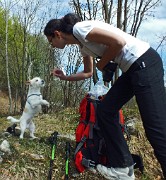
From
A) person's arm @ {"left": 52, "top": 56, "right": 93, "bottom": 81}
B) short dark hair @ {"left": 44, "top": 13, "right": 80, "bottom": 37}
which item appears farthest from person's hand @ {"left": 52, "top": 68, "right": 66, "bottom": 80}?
short dark hair @ {"left": 44, "top": 13, "right": 80, "bottom": 37}

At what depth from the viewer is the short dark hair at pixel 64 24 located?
3.09m

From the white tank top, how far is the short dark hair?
19cm

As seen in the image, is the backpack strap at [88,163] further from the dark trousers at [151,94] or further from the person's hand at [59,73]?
the dark trousers at [151,94]

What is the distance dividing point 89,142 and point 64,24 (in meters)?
1.54

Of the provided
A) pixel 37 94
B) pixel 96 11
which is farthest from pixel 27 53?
pixel 37 94

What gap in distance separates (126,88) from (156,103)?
0.44 m

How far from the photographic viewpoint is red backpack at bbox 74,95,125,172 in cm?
396

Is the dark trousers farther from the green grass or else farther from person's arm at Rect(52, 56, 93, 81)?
the green grass

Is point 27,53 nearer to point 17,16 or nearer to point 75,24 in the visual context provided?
point 17,16

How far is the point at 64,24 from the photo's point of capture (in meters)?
3.12

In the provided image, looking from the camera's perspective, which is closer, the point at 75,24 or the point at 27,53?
the point at 75,24

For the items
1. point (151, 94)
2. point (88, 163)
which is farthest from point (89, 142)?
point (151, 94)

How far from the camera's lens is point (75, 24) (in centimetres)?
297

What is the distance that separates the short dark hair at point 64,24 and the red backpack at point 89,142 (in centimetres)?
132
